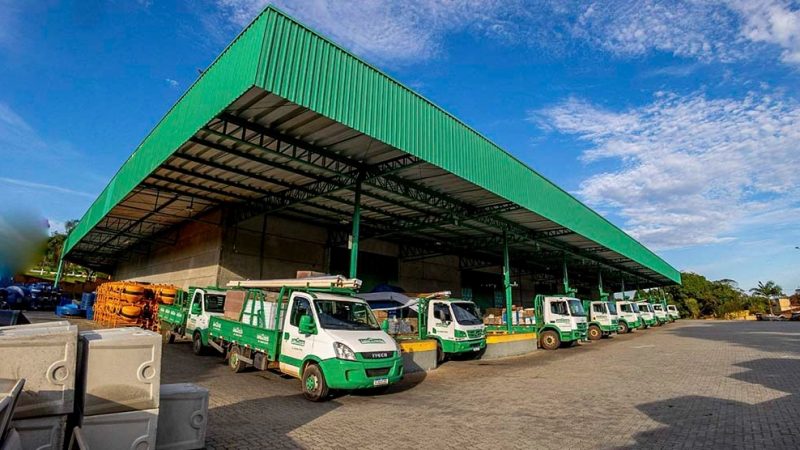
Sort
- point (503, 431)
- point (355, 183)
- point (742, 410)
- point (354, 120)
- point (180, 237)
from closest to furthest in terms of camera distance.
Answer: point (503, 431)
point (742, 410)
point (354, 120)
point (355, 183)
point (180, 237)

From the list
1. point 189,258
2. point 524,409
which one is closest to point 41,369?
point 524,409

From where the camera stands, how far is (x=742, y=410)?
6.85 meters

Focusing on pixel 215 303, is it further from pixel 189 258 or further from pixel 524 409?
pixel 189 258

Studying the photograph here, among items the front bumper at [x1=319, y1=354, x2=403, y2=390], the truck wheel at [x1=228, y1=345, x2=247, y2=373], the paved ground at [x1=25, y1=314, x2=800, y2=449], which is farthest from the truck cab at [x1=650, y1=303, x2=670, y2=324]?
the truck wheel at [x1=228, y1=345, x2=247, y2=373]

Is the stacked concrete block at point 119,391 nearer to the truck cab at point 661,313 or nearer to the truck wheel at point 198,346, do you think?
the truck wheel at point 198,346

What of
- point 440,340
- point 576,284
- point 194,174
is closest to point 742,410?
point 440,340

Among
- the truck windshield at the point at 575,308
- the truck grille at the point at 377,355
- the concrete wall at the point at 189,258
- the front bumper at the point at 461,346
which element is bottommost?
the front bumper at the point at 461,346

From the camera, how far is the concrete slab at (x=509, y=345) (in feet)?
48.9

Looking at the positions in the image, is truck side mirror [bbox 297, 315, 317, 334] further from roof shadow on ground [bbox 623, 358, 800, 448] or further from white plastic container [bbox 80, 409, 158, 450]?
roof shadow on ground [bbox 623, 358, 800, 448]

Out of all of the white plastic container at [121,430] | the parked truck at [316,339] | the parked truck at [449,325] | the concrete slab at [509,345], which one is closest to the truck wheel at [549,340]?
the concrete slab at [509,345]

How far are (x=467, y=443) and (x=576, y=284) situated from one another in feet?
160

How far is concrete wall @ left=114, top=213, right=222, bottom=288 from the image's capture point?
64.6ft

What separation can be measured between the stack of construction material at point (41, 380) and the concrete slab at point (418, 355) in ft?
27.9

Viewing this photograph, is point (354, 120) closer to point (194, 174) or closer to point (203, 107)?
point (203, 107)
